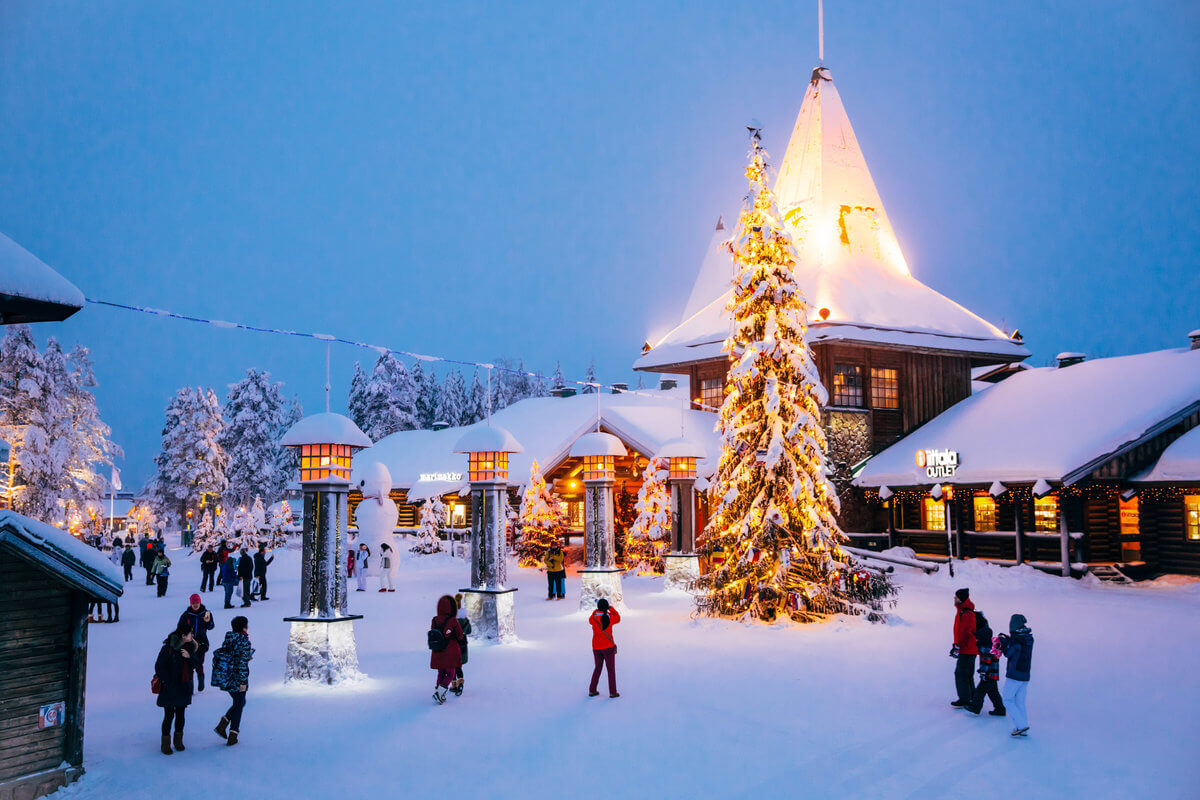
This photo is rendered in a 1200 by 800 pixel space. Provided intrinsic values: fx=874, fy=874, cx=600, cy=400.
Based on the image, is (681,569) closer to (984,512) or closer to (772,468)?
(772,468)

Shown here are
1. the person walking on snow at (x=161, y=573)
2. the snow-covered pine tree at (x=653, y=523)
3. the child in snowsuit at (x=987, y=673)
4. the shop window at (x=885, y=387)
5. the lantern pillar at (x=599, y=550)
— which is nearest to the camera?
the child in snowsuit at (x=987, y=673)

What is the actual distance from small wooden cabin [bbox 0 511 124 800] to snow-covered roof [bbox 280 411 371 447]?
4.79m

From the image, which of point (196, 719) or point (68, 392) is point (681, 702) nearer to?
point (196, 719)

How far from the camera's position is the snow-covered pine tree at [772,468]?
1841cm

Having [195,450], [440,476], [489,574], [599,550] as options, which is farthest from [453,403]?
[489,574]

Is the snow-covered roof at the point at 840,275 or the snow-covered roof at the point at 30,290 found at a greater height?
the snow-covered roof at the point at 840,275

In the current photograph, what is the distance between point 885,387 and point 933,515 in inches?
217

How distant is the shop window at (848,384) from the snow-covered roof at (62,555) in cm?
2814

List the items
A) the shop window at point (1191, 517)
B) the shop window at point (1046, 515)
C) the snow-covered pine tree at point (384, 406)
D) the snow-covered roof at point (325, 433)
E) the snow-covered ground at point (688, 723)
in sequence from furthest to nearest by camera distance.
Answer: the snow-covered pine tree at point (384, 406)
the shop window at point (1046, 515)
the shop window at point (1191, 517)
the snow-covered roof at point (325, 433)
the snow-covered ground at point (688, 723)

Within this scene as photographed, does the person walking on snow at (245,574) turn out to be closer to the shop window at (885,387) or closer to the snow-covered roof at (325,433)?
the snow-covered roof at (325,433)

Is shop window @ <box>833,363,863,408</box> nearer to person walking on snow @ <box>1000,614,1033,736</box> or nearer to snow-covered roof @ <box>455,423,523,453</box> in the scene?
snow-covered roof @ <box>455,423,523,453</box>

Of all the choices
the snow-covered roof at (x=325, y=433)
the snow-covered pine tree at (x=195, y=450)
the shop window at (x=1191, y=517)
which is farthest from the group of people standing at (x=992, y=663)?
the snow-covered pine tree at (x=195, y=450)

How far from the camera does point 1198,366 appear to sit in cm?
2786

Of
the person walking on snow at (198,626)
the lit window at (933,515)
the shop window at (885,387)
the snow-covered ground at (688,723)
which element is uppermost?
the shop window at (885,387)
